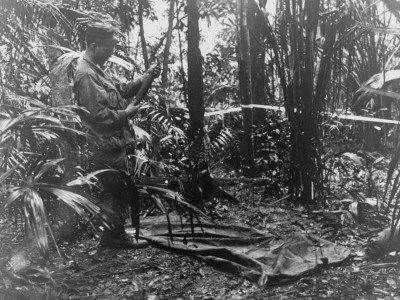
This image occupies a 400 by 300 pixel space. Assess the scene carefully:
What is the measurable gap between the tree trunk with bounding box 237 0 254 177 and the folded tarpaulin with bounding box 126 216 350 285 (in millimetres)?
2221

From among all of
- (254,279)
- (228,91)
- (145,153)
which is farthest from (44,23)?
(228,91)

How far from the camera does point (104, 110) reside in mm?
3357

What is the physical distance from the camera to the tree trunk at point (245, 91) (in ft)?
19.6

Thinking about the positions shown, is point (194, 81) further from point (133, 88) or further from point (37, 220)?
point (37, 220)

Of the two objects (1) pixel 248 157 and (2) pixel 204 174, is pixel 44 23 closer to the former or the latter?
(2) pixel 204 174

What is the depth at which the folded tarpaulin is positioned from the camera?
2857 mm

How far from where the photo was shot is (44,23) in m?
3.99

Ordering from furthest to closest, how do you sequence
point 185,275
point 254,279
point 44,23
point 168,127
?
1. point 168,127
2. point 44,23
3. point 185,275
4. point 254,279

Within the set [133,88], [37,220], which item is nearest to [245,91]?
[133,88]

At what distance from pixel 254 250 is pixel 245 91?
3177 mm

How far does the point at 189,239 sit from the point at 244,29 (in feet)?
11.0

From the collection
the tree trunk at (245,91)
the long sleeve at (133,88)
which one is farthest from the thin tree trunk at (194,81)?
the long sleeve at (133,88)

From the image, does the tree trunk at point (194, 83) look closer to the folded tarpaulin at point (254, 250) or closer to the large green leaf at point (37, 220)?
the folded tarpaulin at point (254, 250)

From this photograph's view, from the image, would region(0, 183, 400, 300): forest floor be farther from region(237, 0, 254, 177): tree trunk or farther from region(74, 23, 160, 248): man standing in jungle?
region(237, 0, 254, 177): tree trunk
